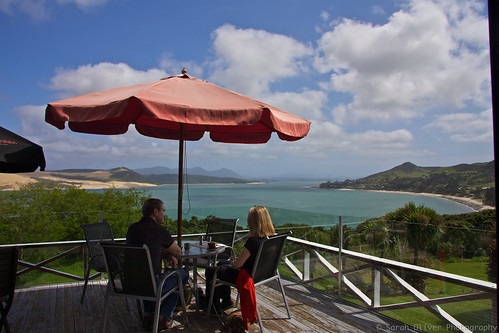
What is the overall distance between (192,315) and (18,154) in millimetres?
2434

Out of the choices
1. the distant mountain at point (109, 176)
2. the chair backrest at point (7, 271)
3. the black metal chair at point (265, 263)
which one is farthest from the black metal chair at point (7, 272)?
the distant mountain at point (109, 176)

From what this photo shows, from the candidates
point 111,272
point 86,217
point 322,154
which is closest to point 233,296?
point 111,272

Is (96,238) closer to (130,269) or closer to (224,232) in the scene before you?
(224,232)

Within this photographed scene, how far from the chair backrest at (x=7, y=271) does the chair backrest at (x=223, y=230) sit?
243 cm

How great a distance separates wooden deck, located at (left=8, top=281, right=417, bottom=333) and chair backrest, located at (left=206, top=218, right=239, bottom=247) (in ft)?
2.62

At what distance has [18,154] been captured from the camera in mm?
3508

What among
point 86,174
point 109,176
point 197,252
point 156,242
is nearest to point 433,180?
point 109,176

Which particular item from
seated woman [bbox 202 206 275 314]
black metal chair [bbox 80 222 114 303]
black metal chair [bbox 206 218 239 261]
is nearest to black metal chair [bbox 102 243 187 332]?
seated woman [bbox 202 206 275 314]

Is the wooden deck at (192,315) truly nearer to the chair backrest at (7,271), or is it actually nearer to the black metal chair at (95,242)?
the black metal chair at (95,242)

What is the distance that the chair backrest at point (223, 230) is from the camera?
462 cm

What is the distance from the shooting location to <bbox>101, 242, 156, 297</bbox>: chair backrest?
9.32 feet

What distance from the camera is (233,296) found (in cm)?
430

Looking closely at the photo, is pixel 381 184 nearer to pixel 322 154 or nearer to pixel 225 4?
pixel 322 154

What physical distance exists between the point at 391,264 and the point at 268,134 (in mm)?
2228
